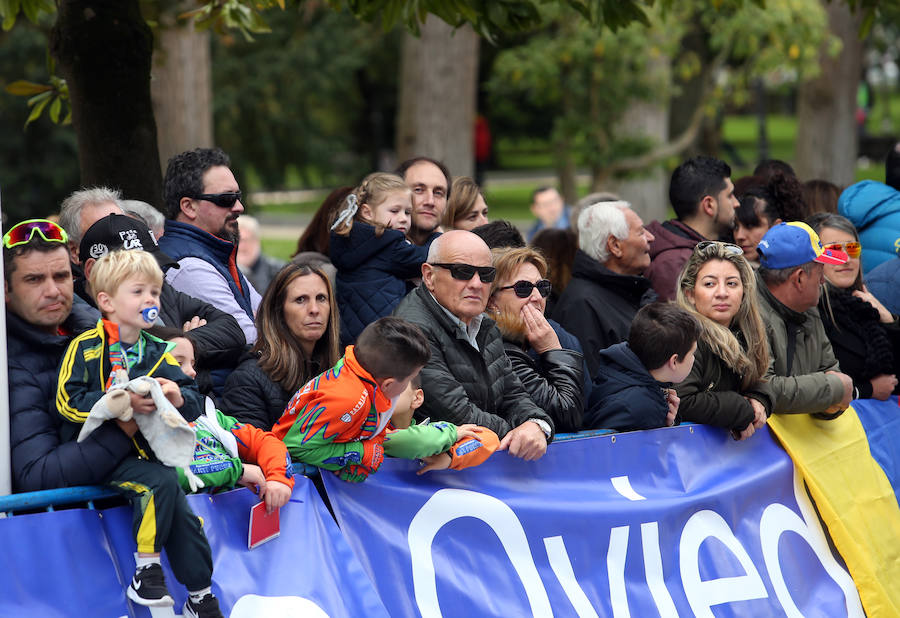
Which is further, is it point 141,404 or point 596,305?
point 596,305

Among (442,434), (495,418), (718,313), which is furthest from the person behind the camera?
(718,313)

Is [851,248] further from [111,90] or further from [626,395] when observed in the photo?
[111,90]

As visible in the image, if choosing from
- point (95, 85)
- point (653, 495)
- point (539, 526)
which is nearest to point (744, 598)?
point (653, 495)

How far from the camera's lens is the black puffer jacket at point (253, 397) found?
4.78m

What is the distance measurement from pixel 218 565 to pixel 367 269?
196 cm

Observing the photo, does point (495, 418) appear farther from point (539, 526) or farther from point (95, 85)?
point (95, 85)

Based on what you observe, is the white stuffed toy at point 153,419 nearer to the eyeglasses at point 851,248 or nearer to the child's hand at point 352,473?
the child's hand at point 352,473

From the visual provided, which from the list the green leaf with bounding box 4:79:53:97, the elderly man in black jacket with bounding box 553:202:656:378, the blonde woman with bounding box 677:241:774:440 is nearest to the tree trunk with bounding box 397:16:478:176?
the green leaf with bounding box 4:79:53:97

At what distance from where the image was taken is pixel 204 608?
154 inches

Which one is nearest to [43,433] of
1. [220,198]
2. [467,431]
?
[467,431]

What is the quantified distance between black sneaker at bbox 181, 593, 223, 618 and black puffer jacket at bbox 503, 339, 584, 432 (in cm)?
179

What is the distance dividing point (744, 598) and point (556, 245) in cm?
248

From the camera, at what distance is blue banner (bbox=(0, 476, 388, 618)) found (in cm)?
382

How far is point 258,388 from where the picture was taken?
15.9ft
